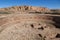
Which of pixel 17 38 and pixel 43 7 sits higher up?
pixel 17 38

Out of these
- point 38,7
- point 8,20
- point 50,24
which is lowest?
point 38,7

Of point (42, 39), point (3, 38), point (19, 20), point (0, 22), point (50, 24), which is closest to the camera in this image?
point (3, 38)

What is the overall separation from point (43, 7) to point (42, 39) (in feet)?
120

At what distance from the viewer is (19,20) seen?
1448cm

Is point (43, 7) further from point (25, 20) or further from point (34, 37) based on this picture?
point (34, 37)

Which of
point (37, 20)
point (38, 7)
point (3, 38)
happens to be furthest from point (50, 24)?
point (38, 7)

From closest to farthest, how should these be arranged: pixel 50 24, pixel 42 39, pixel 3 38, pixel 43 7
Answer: pixel 3 38
pixel 42 39
pixel 50 24
pixel 43 7

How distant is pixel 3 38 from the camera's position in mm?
9258

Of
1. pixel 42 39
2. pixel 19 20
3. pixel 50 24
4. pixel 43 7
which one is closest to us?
pixel 42 39

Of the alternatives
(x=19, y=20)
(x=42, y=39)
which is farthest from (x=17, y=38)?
(x=19, y=20)

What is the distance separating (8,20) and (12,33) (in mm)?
2459

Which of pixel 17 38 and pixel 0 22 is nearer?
pixel 17 38

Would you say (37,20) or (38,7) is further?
(38,7)

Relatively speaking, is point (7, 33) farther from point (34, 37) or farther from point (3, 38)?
point (34, 37)
